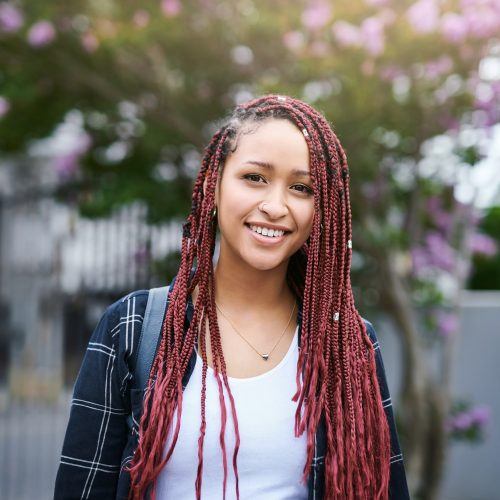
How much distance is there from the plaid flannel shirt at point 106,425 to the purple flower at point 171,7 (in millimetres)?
3764

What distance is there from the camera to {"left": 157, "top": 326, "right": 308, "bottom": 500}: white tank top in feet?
6.05

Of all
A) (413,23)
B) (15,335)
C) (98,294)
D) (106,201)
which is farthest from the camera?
(15,335)

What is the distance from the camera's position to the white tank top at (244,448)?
1.84 metres

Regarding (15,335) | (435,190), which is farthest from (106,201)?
(435,190)

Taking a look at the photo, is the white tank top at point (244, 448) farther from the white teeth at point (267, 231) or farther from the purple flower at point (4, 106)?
the purple flower at point (4, 106)

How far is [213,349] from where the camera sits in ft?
6.43

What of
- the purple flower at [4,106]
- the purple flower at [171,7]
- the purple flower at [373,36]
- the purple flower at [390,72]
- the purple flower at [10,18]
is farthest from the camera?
the purple flower at [4,106]

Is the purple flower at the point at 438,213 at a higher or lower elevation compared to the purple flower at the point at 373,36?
lower

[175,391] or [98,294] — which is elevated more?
[98,294]

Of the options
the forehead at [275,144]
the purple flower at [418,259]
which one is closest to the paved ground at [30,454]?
the purple flower at [418,259]

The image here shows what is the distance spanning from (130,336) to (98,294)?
429cm

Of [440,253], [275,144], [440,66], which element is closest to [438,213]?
[440,253]

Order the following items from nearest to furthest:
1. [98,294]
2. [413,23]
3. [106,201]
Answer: [413,23], [106,201], [98,294]

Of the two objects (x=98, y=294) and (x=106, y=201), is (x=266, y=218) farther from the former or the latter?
(x=98, y=294)
